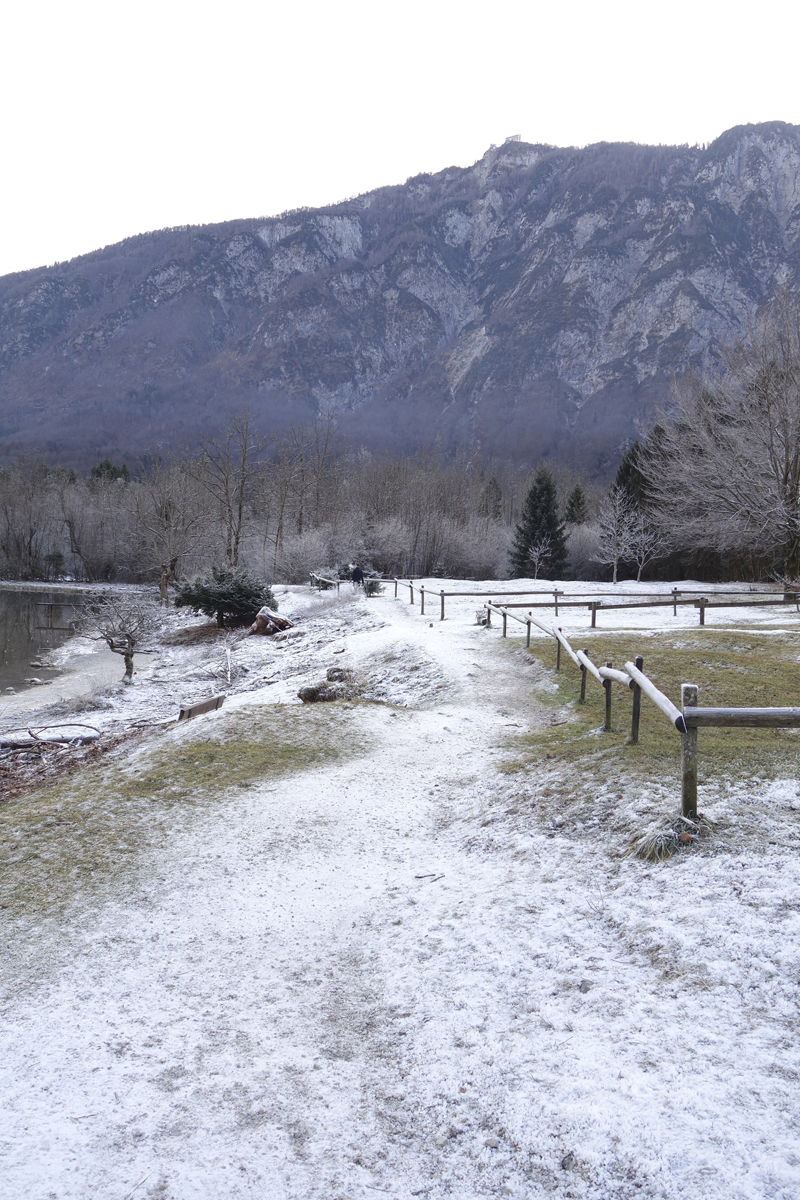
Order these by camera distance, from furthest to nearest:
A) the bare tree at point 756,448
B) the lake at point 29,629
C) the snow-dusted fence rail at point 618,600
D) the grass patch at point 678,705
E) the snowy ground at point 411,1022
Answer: the bare tree at point 756,448 → the lake at point 29,629 → the snow-dusted fence rail at point 618,600 → the grass patch at point 678,705 → the snowy ground at point 411,1022

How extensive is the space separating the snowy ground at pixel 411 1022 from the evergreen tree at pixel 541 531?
4652 cm

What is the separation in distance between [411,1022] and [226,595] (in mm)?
25151

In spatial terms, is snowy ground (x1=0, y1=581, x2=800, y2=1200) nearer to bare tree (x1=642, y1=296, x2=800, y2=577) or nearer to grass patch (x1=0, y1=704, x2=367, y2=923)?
grass patch (x1=0, y1=704, x2=367, y2=923)

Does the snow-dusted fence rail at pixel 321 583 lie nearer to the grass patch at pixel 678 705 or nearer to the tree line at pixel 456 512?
the tree line at pixel 456 512

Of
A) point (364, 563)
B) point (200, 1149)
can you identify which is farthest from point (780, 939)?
point (364, 563)

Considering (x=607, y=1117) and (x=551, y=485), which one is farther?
(x=551, y=485)

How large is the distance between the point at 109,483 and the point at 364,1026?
86.6 meters

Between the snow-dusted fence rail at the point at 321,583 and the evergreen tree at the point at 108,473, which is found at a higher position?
the evergreen tree at the point at 108,473

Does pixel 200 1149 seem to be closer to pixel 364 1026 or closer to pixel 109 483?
pixel 364 1026

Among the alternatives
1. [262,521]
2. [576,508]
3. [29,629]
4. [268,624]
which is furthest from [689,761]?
[576,508]

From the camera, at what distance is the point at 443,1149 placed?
9.34 ft

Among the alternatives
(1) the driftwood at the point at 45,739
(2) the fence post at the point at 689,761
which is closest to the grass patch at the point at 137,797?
(1) the driftwood at the point at 45,739

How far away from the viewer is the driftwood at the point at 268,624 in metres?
25.6

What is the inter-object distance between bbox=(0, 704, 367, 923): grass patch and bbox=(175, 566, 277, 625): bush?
17.6m
